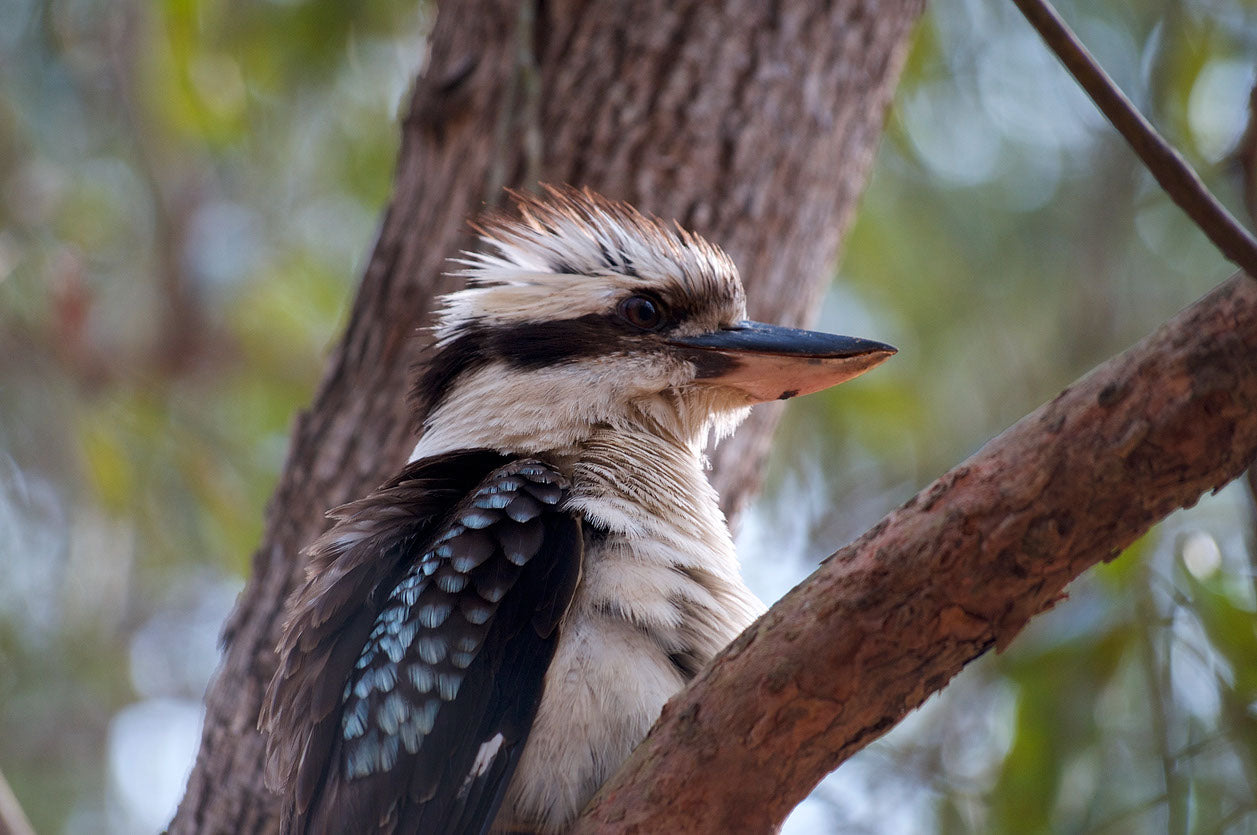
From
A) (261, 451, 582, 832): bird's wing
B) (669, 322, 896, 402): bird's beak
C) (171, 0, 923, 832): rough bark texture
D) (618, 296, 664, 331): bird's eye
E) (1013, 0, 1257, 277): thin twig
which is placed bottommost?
(261, 451, 582, 832): bird's wing

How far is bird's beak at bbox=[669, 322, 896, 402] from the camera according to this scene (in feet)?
7.76

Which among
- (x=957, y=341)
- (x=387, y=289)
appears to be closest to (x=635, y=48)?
(x=387, y=289)

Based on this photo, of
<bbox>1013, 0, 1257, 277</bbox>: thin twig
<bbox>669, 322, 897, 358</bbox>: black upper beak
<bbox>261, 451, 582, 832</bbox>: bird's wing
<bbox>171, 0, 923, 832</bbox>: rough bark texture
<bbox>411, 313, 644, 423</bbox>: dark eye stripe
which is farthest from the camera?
<bbox>171, 0, 923, 832</bbox>: rough bark texture

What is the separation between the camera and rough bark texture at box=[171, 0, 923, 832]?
286 centimetres

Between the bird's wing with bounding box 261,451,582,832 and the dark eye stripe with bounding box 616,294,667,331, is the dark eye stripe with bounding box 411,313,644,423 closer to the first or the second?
the dark eye stripe with bounding box 616,294,667,331

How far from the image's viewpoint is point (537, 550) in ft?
6.28

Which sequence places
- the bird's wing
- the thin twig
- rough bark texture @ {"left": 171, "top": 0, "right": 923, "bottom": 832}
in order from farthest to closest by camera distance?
rough bark texture @ {"left": 171, "top": 0, "right": 923, "bottom": 832} → the bird's wing → the thin twig

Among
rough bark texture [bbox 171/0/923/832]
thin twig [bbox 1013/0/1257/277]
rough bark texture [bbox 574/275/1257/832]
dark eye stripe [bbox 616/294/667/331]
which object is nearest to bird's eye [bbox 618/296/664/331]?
dark eye stripe [bbox 616/294/667/331]

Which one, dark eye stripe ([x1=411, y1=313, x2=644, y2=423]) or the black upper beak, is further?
dark eye stripe ([x1=411, y1=313, x2=644, y2=423])

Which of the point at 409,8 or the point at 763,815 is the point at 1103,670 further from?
the point at 409,8

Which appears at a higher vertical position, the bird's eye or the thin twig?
the bird's eye

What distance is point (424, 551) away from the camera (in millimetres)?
2016

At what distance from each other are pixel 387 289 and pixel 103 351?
121 inches

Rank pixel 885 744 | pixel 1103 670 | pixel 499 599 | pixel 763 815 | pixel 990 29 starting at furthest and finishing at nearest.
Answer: pixel 990 29 < pixel 885 744 < pixel 1103 670 < pixel 499 599 < pixel 763 815
